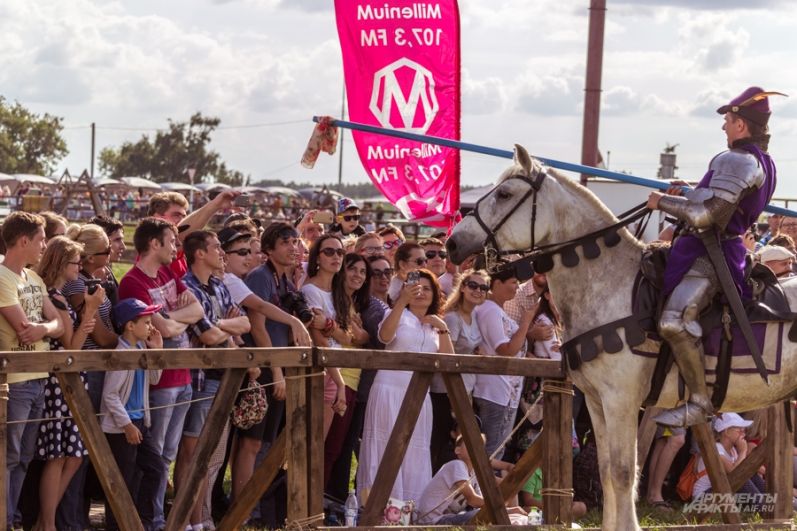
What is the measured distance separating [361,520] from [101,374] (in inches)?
80.2

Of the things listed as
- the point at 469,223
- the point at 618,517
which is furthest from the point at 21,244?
the point at 618,517

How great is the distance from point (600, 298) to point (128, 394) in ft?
10.6

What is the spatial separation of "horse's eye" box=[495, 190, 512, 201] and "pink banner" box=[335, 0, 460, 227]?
11.4 ft

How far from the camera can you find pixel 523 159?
782 cm

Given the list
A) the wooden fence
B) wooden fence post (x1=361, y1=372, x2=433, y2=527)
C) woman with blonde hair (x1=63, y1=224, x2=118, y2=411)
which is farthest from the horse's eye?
woman with blonde hair (x1=63, y1=224, x2=118, y2=411)

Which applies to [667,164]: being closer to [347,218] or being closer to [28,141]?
[347,218]

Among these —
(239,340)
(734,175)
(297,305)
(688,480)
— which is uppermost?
(734,175)

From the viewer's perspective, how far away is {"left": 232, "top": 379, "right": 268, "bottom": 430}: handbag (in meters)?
8.72

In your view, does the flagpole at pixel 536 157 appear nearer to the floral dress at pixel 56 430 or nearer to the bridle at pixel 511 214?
the bridle at pixel 511 214

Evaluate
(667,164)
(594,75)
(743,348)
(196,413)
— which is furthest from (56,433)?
(667,164)

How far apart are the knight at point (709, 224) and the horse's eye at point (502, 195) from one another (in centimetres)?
90

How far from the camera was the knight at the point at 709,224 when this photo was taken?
7.43 metres

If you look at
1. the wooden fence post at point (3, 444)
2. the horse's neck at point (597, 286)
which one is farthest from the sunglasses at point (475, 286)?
the wooden fence post at point (3, 444)

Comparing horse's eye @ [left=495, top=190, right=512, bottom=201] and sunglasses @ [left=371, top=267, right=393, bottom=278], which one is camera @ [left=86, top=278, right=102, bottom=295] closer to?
sunglasses @ [left=371, top=267, right=393, bottom=278]
